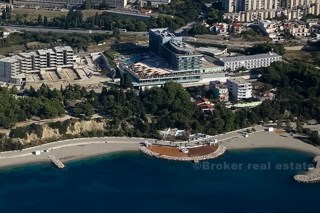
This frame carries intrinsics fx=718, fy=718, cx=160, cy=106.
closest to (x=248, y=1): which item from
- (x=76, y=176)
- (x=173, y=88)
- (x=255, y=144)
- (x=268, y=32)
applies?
(x=268, y=32)

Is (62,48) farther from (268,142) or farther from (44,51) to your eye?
(268,142)

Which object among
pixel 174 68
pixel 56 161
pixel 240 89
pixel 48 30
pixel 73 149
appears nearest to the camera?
pixel 56 161

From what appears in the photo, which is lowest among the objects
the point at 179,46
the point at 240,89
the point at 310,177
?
the point at 310,177

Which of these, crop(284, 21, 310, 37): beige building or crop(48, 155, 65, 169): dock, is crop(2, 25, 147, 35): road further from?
crop(48, 155, 65, 169): dock

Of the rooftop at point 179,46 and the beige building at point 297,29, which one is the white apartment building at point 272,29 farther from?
the rooftop at point 179,46

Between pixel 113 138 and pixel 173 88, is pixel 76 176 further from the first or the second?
pixel 173 88

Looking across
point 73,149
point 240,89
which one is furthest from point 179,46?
point 73,149
